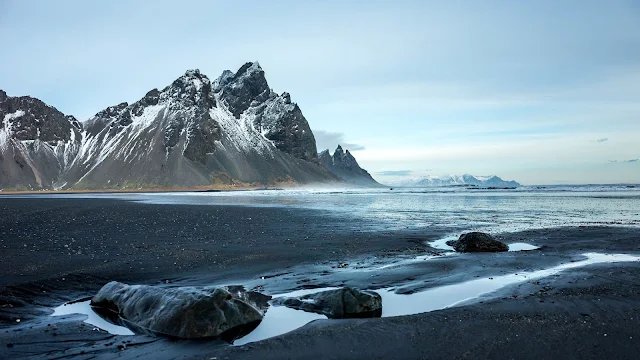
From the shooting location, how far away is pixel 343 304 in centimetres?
1096

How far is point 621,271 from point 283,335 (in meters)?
13.0

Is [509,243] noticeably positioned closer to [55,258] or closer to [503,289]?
[503,289]

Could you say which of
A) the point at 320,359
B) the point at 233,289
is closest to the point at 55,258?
the point at 233,289

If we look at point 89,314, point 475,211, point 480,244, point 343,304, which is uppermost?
point 480,244

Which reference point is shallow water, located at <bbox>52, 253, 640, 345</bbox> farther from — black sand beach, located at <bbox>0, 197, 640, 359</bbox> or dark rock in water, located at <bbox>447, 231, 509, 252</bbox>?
dark rock in water, located at <bbox>447, 231, 509, 252</bbox>

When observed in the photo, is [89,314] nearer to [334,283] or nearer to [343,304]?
[343,304]

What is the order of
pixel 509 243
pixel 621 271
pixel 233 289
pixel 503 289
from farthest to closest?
pixel 509 243
pixel 621 271
pixel 503 289
pixel 233 289

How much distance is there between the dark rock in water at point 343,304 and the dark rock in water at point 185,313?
143cm

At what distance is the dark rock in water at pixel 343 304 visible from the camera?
35.5ft

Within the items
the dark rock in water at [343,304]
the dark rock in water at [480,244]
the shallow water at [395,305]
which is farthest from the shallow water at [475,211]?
the dark rock in water at [343,304]

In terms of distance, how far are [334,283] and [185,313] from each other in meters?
5.84

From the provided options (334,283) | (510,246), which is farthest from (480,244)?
(334,283)

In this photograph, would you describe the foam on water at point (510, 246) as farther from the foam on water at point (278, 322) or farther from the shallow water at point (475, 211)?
the foam on water at point (278, 322)

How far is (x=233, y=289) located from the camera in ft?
39.2
